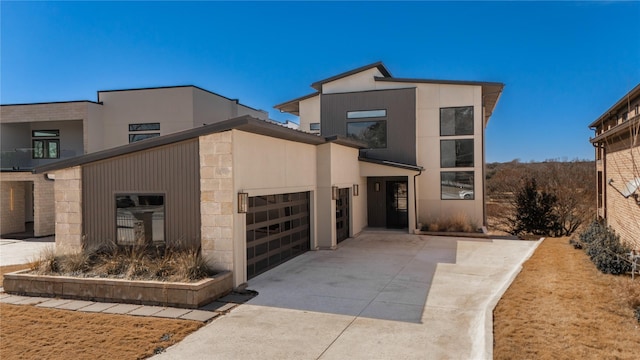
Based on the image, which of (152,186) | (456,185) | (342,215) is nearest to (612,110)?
(456,185)

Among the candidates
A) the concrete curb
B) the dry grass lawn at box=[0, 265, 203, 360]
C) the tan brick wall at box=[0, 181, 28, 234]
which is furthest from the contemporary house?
the tan brick wall at box=[0, 181, 28, 234]

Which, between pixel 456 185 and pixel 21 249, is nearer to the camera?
pixel 21 249

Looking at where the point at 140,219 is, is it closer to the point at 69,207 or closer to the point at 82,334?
the point at 69,207

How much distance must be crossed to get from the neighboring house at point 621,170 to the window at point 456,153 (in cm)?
494

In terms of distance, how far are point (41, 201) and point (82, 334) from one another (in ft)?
49.3

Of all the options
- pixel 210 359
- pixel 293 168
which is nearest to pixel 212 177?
pixel 293 168

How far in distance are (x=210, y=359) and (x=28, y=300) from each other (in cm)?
536

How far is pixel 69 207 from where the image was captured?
1039 cm

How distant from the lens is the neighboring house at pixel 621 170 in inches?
402

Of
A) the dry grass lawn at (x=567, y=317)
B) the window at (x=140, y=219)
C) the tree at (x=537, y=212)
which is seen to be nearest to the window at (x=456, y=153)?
the tree at (x=537, y=212)

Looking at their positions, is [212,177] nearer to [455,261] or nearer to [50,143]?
[455,261]

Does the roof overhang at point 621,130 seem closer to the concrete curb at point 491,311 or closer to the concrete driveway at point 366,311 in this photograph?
the concrete curb at point 491,311

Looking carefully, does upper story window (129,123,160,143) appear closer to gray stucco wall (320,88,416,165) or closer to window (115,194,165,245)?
gray stucco wall (320,88,416,165)

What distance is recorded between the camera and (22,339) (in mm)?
6285
